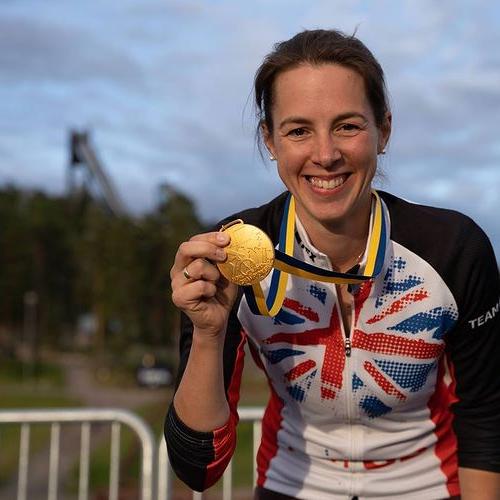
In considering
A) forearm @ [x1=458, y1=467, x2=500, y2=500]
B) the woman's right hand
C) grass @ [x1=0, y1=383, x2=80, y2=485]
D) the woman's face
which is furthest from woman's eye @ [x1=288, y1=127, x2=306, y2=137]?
grass @ [x1=0, y1=383, x2=80, y2=485]

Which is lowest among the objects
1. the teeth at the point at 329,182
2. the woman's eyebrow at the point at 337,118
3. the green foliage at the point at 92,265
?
the teeth at the point at 329,182

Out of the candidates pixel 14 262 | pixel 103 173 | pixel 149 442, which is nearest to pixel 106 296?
pixel 14 262

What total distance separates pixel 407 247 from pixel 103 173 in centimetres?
5501

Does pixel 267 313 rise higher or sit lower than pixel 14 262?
lower

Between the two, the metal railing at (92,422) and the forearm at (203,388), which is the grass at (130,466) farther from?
the forearm at (203,388)

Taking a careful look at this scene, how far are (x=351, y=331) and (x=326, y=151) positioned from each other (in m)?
0.53

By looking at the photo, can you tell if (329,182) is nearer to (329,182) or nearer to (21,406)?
(329,182)

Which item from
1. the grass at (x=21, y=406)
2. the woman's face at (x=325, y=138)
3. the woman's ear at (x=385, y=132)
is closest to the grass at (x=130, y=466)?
the grass at (x=21, y=406)

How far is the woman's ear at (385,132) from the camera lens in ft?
7.65

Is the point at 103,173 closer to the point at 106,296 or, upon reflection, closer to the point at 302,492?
the point at 106,296

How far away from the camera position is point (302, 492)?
2445 millimetres

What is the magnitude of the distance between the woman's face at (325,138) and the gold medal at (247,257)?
304mm

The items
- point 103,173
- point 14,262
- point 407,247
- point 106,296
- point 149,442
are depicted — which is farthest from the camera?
point 103,173

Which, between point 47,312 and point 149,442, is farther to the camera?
point 47,312
